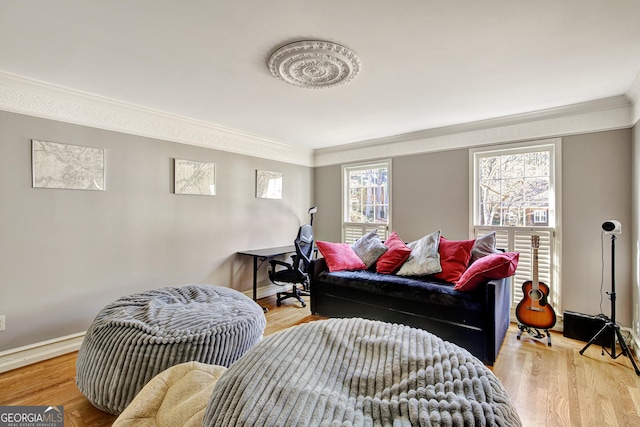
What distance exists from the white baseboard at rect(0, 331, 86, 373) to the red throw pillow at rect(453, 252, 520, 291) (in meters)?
3.54

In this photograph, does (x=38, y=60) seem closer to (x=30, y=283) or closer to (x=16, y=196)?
(x=16, y=196)

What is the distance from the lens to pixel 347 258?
3.54 metres

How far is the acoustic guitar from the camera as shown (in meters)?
2.76

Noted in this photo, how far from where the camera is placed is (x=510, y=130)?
3.36m

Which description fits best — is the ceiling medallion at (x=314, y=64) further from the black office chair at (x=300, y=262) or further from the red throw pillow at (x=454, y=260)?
the red throw pillow at (x=454, y=260)

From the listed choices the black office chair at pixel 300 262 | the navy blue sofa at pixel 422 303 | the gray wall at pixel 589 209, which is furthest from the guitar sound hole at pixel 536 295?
the black office chair at pixel 300 262

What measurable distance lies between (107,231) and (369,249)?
278 cm

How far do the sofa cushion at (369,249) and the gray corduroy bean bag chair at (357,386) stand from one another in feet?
7.47

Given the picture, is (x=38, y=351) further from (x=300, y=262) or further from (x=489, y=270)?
(x=489, y=270)

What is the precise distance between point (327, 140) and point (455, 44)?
106 inches

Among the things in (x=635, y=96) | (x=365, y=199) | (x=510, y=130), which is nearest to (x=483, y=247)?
(x=510, y=130)

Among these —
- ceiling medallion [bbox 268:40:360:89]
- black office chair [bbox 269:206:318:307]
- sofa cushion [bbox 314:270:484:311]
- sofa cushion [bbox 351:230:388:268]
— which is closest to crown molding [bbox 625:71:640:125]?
sofa cushion [bbox 314:270:484:311]

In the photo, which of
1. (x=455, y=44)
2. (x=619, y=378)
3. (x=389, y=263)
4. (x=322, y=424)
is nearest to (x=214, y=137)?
(x=389, y=263)

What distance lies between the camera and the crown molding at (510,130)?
2834 mm
